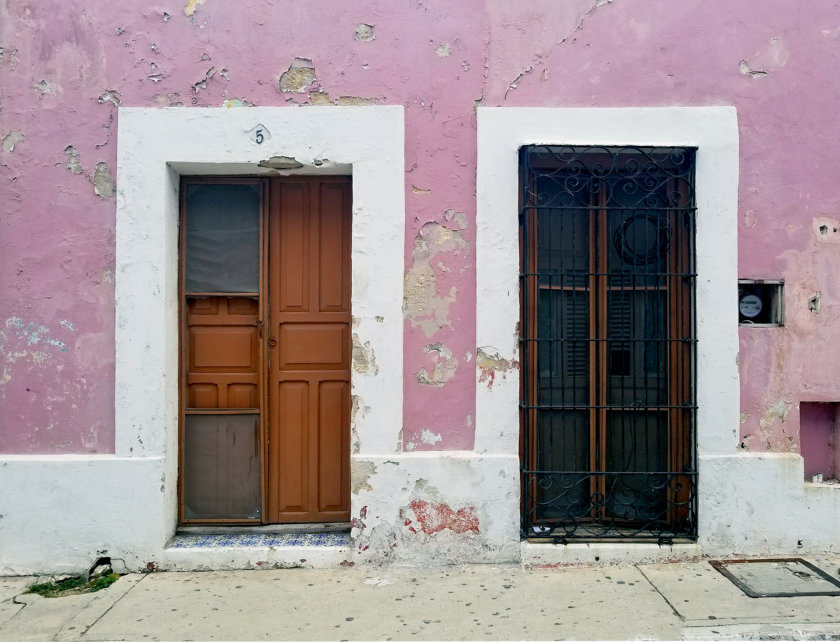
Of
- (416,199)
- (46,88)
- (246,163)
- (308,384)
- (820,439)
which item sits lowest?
(820,439)

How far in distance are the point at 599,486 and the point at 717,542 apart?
2.39 ft

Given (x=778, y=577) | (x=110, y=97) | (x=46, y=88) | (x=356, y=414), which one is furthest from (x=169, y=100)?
(x=778, y=577)

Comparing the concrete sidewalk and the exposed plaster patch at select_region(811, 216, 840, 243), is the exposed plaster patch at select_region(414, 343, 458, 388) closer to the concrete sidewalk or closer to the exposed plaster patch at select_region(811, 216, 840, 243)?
the concrete sidewalk

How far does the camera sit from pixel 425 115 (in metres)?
3.80

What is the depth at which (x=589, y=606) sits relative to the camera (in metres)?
3.22

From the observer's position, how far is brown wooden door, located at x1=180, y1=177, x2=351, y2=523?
4008mm

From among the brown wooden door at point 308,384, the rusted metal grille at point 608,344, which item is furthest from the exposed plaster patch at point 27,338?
the rusted metal grille at point 608,344

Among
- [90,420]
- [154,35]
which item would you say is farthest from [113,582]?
[154,35]

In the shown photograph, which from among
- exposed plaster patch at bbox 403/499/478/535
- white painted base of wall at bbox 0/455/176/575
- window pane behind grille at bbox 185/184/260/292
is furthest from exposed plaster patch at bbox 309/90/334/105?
exposed plaster patch at bbox 403/499/478/535

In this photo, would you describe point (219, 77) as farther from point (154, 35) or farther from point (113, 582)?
point (113, 582)

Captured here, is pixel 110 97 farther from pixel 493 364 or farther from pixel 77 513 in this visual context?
pixel 493 364

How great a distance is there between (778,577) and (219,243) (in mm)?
3765

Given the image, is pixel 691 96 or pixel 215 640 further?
pixel 691 96

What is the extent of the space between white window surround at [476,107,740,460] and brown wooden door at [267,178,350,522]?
89 cm
